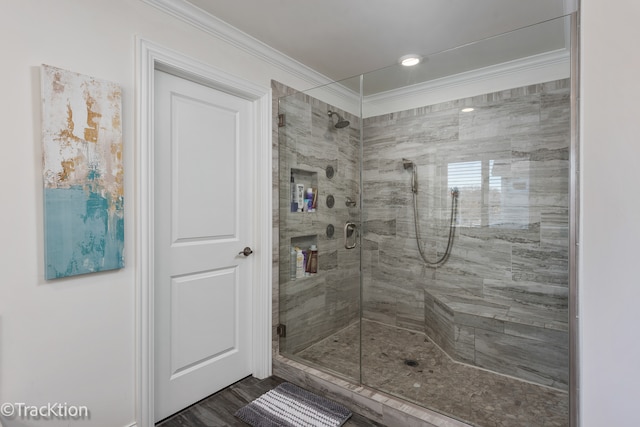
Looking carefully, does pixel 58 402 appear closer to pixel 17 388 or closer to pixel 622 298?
pixel 17 388

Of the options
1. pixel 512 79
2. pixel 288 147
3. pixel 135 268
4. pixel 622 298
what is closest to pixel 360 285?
pixel 288 147

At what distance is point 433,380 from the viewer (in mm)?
2068

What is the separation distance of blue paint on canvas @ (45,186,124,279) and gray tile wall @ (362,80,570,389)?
1.71m

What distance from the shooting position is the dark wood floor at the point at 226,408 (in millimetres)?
1715

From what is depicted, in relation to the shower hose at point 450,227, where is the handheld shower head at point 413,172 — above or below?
above

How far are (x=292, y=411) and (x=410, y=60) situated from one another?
2.56 metres

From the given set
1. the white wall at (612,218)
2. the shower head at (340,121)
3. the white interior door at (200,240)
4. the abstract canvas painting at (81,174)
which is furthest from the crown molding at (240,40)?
the white wall at (612,218)

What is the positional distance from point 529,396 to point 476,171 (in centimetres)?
157

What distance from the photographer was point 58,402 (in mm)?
1329

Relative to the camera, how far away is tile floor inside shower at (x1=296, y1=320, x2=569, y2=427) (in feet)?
5.74

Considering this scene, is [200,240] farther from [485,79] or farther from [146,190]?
[485,79]

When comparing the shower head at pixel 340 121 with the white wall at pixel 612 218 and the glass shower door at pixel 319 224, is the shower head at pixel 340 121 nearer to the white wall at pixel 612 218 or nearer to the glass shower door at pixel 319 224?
the glass shower door at pixel 319 224

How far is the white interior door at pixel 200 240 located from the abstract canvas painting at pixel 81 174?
0.27 metres

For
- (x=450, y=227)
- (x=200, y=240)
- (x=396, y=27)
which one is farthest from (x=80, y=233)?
(x=450, y=227)
